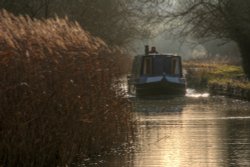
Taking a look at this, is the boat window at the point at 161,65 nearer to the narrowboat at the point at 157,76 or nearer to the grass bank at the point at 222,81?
the narrowboat at the point at 157,76

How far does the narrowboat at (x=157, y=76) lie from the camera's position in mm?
38594

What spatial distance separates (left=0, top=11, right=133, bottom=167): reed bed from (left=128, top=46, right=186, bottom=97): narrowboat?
2369 centimetres

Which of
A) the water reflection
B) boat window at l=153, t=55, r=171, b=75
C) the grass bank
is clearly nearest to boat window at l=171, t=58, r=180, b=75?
boat window at l=153, t=55, r=171, b=75

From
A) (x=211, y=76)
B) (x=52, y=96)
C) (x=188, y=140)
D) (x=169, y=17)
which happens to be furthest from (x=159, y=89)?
(x=52, y=96)

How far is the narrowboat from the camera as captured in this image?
3859 cm

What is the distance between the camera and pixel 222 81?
40.0 metres

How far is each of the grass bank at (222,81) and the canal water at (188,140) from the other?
591cm

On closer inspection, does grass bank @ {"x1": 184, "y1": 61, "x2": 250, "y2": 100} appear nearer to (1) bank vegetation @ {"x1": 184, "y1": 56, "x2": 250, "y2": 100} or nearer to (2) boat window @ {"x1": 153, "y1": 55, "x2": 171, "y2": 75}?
(1) bank vegetation @ {"x1": 184, "y1": 56, "x2": 250, "y2": 100}

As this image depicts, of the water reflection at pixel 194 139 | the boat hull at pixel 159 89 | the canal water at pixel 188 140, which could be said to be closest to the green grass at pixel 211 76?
the boat hull at pixel 159 89

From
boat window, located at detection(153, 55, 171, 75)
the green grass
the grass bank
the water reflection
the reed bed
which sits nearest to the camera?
the reed bed

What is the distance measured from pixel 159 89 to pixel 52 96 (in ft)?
87.3

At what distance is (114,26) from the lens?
132 feet

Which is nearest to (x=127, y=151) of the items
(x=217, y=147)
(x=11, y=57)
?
(x=217, y=147)

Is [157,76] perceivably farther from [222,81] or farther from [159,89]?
[222,81]
